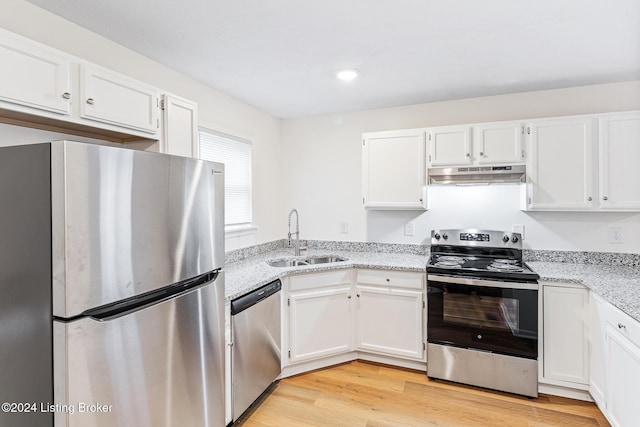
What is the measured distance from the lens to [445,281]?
2623mm

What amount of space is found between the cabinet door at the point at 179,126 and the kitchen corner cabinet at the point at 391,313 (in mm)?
1728

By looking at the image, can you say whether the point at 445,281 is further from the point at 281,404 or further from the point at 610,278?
the point at 281,404

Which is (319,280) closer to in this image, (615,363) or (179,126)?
(179,126)

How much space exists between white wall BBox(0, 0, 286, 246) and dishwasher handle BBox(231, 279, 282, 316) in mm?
1011

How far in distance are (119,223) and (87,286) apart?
24cm

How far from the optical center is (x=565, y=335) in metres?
2.38

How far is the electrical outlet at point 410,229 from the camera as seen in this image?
335 centimetres

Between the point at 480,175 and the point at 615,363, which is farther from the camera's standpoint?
the point at 480,175

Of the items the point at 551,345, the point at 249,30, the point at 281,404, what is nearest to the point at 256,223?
the point at 281,404

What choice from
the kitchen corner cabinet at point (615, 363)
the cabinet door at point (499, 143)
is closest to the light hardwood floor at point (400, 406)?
the kitchen corner cabinet at point (615, 363)

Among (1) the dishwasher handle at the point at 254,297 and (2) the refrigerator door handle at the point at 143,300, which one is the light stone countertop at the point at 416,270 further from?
(2) the refrigerator door handle at the point at 143,300

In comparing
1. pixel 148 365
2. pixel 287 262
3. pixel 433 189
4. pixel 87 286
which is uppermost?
pixel 433 189

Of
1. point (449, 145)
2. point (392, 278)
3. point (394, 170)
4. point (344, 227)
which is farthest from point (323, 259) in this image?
point (449, 145)

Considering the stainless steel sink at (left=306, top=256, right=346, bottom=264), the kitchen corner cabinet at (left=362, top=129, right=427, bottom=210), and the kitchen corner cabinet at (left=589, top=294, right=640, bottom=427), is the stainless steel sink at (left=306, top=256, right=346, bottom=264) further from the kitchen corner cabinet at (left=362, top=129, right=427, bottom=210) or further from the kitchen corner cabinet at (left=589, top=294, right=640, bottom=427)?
the kitchen corner cabinet at (left=589, top=294, right=640, bottom=427)
